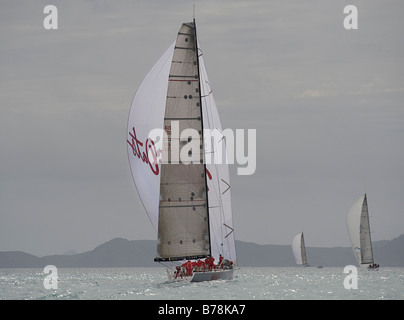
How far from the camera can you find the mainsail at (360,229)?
289ft

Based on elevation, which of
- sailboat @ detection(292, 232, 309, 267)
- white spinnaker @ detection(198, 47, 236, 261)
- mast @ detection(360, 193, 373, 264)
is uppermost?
white spinnaker @ detection(198, 47, 236, 261)

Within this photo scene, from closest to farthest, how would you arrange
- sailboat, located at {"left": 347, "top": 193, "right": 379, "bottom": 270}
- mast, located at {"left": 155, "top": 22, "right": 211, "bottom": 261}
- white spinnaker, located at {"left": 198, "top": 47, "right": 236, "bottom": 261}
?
1. mast, located at {"left": 155, "top": 22, "right": 211, "bottom": 261}
2. white spinnaker, located at {"left": 198, "top": 47, "right": 236, "bottom": 261}
3. sailboat, located at {"left": 347, "top": 193, "right": 379, "bottom": 270}

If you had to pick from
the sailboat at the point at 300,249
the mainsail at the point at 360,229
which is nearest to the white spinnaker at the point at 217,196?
the mainsail at the point at 360,229

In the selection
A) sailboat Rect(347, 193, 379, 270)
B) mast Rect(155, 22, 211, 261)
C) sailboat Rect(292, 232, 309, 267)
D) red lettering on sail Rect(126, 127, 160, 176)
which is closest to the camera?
mast Rect(155, 22, 211, 261)

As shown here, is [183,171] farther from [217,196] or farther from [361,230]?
[361,230]

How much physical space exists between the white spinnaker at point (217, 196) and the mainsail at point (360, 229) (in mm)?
44450

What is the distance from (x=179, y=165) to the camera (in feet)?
131

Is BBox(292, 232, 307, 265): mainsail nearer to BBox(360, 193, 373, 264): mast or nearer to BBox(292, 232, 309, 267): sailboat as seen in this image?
BBox(292, 232, 309, 267): sailboat

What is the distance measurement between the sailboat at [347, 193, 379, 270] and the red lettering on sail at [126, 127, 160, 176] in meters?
51.8

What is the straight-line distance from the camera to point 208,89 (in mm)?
44812

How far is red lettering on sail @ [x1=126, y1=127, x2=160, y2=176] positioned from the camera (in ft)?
131

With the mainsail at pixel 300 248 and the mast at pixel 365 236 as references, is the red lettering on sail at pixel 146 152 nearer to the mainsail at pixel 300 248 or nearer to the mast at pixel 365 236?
the mast at pixel 365 236

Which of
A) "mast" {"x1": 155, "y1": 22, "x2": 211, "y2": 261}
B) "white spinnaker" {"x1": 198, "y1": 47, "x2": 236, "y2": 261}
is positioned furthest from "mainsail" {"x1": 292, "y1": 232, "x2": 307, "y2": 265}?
"mast" {"x1": 155, "y1": 22, "x2": 211, "y2": 261}
